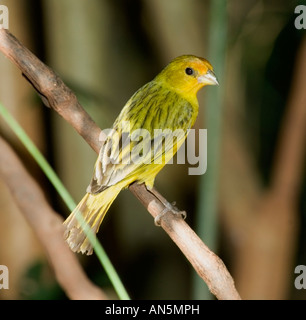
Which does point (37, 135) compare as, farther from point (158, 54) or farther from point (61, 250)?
point (61, 250)

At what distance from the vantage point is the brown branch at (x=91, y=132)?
1.15 metres

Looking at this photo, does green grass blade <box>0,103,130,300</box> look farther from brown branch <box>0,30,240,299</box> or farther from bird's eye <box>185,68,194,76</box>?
bird's eye <box>185,68,194,76</box>

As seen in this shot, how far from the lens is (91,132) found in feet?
4.70

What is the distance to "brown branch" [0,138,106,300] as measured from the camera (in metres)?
1.07

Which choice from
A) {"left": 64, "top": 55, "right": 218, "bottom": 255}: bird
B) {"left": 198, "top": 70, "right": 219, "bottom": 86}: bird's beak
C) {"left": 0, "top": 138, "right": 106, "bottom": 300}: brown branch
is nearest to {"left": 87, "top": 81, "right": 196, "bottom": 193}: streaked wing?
{"left": 64, "top": 55, "right": 218, "bottom": 255}: bird

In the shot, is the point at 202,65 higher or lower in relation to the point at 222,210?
higher

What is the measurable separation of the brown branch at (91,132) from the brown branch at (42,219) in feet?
0.81

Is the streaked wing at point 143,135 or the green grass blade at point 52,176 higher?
the streaked wing at point 143,135

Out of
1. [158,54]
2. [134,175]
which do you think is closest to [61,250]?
[134,175]

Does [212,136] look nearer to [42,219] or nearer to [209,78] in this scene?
[209,78]

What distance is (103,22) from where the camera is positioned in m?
2.26

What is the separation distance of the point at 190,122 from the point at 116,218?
0.91 metres

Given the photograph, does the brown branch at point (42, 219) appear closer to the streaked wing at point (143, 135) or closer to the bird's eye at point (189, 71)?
the streaked wing at point (143, 135)

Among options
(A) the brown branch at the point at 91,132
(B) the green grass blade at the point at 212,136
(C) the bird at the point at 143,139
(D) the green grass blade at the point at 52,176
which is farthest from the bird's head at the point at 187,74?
(D) the green grass blade at the point at 52,176
